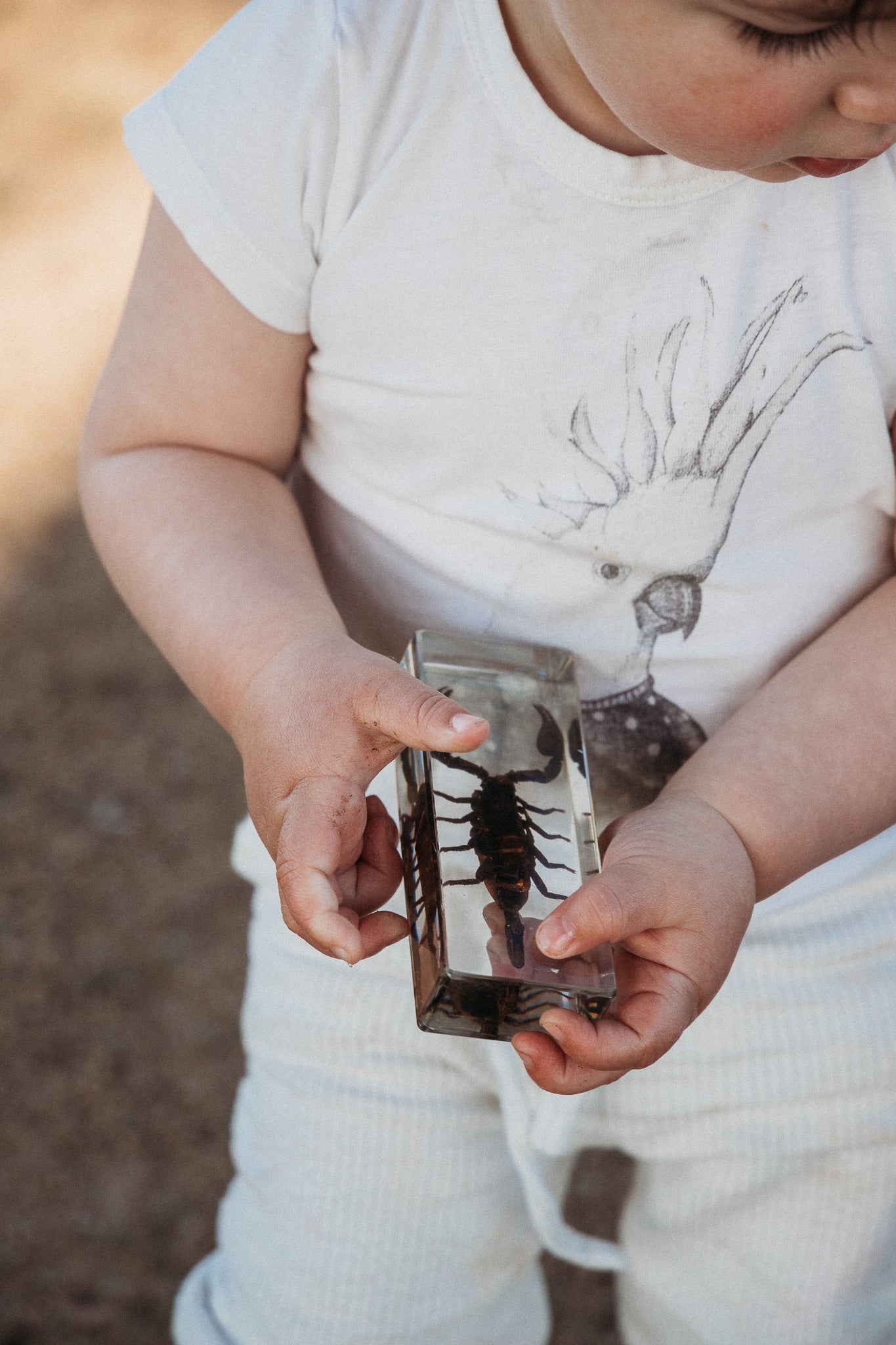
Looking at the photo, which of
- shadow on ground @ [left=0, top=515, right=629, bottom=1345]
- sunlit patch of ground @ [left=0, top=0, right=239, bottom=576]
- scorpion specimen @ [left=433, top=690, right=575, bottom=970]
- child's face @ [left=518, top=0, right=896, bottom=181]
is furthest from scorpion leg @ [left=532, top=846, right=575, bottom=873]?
sunlit patch of ground @ [left=0, top=0, right=239, bottom=576]

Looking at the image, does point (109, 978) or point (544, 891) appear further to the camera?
point (109, 978)

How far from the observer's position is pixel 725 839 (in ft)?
1.75

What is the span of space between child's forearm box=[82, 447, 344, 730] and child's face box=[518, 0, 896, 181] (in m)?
0.25

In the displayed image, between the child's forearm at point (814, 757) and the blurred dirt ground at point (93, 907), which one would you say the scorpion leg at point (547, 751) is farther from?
the blurred dirt ground at point (93, 907)

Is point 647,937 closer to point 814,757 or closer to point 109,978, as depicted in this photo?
point 814,757

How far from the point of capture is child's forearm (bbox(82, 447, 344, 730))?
0.56 metres

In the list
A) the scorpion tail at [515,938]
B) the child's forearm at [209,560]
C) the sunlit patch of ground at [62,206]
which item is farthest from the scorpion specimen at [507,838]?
the sunlit patch of ground at [62,206]

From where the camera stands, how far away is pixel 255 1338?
65 cm

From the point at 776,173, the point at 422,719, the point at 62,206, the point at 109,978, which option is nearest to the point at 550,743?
the point at 422,719

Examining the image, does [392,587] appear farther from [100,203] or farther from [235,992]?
[100,203]

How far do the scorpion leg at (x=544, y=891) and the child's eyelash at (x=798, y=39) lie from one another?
309mm

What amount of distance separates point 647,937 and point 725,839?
0.21 ft

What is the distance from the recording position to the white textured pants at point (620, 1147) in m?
0.63

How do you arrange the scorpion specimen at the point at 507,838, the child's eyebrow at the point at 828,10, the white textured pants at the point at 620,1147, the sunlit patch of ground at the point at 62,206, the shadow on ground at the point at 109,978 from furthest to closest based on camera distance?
the sunlit patch of ground at the point at 62,206 → the shadow on ground at the point at 109,978 → the white textured pants at the point at 620,1147 → the scorpion specimen at the point at 507,838 → the child's eyebrow at the point at 828,10
